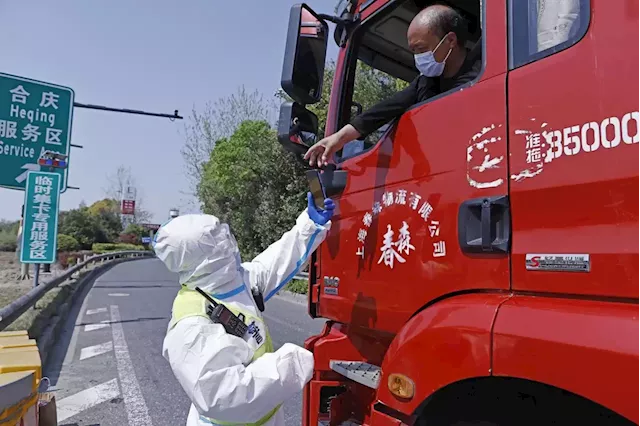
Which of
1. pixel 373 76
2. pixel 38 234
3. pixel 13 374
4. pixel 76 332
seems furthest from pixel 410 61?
pixel 38 234

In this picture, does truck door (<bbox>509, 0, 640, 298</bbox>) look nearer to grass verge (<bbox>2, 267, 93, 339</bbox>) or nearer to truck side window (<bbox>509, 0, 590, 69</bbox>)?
truck side window (<bbox>509, 0, 590, 69</bbox>)

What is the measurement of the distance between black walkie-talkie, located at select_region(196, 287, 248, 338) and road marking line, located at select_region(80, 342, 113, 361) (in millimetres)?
5223

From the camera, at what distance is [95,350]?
22.4 ft

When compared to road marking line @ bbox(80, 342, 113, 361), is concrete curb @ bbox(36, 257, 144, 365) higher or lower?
higher

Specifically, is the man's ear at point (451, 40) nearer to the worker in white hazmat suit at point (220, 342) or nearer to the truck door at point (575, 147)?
the truck door at point (575, 147)

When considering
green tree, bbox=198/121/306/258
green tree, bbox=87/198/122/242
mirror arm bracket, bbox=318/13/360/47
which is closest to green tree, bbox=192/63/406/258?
green tree, bbox=198/121/306/258

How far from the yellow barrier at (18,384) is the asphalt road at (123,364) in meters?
1.96

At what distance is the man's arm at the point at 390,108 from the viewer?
215cm

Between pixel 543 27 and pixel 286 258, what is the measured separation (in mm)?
1494

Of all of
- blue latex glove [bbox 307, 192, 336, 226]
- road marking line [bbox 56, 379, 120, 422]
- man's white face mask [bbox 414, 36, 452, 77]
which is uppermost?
man's white face mask [bbox 414, 36, 452, 77]

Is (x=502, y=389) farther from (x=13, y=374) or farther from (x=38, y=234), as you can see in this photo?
(x=38, y=234)

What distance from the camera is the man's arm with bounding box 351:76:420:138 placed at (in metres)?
2.15

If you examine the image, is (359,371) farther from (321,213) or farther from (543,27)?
(543,27)

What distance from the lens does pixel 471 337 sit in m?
1.53
